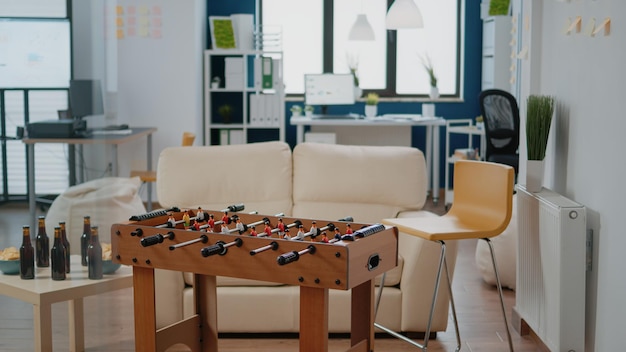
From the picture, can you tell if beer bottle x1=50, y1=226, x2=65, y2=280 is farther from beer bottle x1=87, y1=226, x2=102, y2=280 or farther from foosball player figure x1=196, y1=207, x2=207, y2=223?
foosball player figure x1=196, y1=207, x2=207, y2=223

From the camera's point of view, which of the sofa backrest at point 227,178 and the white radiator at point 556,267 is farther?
the sofa backrest at point 227,178

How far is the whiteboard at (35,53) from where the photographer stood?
370 cm

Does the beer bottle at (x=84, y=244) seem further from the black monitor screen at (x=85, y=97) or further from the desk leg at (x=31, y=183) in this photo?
the black monitor screen at (x=85, y=97)

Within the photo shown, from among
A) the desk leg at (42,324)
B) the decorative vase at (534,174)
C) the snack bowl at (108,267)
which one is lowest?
the desk leg at (42,324)

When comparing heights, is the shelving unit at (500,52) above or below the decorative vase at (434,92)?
above

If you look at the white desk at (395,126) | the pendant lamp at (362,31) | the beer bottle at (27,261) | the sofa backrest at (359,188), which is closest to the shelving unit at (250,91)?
the white desk at (395,126)

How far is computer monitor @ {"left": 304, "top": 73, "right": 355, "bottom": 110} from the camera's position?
877 cm

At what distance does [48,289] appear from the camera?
3.54m

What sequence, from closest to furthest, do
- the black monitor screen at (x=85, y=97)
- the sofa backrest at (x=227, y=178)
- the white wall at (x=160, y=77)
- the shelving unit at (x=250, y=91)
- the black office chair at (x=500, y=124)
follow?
the black monitor screen at (x=85, y=97)
the sofa backrest at (x=227, y=178)
the black office chair at (x=500, y=124)
the white wall at (x=160, y=77)
the shelving unit at (x=250, y=91)

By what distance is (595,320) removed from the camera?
3418mm

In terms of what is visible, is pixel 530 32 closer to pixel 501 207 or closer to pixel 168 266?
pixel 501 207

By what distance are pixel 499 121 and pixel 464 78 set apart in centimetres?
174

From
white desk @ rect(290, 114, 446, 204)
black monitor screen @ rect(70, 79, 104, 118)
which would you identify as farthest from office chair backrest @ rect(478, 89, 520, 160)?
black monitor screen @ rect(70, 79, 104, 118)

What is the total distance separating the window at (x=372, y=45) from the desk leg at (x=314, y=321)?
6.65 m
